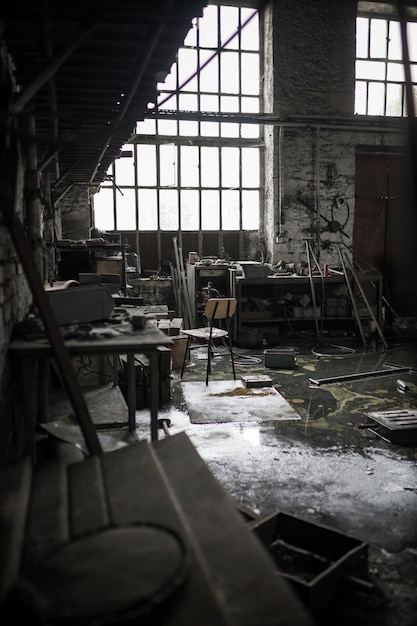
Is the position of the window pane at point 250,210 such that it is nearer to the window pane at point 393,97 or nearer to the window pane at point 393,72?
the window pane at point 393,97

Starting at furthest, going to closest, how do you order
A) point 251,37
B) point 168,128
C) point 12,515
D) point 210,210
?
point 210,210 → point 251,37 → point 168,128 → point 12,515

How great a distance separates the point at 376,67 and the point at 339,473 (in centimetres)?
1079

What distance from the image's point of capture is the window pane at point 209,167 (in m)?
12.0

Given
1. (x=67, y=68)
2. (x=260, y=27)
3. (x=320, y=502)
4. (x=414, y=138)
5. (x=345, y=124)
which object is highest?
(x=260, y=27)

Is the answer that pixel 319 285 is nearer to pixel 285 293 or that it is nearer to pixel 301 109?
pixel 285 293

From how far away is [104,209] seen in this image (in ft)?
38.2

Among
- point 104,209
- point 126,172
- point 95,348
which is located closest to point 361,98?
point 126,172

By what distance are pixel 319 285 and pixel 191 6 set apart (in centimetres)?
796

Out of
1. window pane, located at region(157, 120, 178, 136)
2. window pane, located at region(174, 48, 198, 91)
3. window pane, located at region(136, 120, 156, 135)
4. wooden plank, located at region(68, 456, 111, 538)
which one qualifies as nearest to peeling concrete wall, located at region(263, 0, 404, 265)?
window pane, located at region(174, 48, 198, 91)

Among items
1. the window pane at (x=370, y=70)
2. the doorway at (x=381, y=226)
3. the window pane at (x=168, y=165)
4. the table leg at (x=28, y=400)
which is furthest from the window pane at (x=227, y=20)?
the table leg at (x=28, y=400)

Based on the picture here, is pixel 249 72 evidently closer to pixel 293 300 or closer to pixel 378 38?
pixel 378 38

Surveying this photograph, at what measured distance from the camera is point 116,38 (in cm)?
345

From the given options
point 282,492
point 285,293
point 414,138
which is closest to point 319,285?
point 285,293

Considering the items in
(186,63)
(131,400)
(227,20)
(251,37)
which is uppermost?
(227,20)
